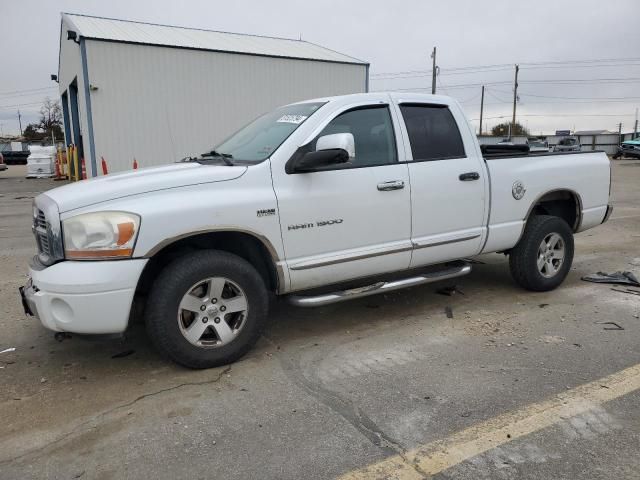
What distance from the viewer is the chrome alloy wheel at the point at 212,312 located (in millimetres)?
3553

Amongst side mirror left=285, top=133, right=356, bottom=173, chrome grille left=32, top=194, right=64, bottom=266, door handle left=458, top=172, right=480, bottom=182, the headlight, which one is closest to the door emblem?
door handle left=458, top=172, right=480, bottom=182

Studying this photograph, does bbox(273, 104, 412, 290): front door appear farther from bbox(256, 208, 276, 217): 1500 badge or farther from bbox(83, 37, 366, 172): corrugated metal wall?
bbox(83, 37, 366, 172): corrugated metal wall

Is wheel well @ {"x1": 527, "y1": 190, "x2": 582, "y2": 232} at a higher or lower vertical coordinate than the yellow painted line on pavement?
higher

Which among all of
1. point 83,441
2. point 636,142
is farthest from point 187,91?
point 636,142

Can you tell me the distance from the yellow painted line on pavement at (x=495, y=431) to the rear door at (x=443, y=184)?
1633mm

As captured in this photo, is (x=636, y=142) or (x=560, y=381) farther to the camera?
(x=636, y=142)

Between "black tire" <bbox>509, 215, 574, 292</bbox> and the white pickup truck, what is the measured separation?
0.02 meters

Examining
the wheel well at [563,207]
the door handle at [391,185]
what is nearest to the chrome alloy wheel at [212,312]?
the door handle at [391,185]

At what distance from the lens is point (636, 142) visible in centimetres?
3541

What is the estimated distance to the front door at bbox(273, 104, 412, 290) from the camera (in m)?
3.86

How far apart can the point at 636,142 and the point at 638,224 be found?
98.9 ft

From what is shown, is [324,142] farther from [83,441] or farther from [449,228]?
[83,441]

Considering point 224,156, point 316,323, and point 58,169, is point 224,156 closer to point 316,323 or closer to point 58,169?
point 316,323

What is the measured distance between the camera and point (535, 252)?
5.25 m
